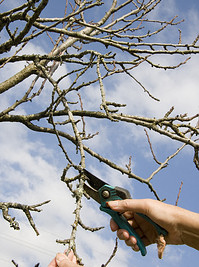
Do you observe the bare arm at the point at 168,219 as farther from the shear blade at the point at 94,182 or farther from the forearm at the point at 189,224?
the shear blade at the point at 94,182

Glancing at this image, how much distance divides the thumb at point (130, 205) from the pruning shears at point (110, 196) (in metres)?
0.07

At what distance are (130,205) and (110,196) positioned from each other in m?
0.19

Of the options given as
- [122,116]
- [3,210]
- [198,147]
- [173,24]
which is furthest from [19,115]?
[173,24]

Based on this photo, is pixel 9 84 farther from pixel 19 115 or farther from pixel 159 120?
pixel 159 120

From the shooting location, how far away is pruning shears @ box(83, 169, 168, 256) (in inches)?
98.0

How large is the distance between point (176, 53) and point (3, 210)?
2.96 meters

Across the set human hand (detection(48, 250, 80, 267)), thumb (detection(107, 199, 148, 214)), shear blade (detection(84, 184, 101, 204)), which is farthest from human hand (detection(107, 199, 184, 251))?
human hand (detection(48, 250, 80, 267))

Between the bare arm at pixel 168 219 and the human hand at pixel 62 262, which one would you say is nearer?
the human hand at pixel 62 262

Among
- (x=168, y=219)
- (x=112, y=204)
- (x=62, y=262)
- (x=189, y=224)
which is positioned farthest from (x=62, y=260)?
(x=189, y=224)

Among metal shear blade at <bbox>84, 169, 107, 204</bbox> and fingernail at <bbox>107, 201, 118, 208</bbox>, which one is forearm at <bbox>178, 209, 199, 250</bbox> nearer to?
fingernail at <bbox>107, 201, 118, 208</bbox>

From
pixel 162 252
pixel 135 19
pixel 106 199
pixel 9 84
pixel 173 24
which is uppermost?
pixel 173 24

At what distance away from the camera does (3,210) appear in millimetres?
4059

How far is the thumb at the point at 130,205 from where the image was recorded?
94.6 inches

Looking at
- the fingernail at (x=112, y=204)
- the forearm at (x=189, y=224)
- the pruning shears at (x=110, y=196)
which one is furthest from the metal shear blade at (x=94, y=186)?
the forearm at (x=189, y=224)
